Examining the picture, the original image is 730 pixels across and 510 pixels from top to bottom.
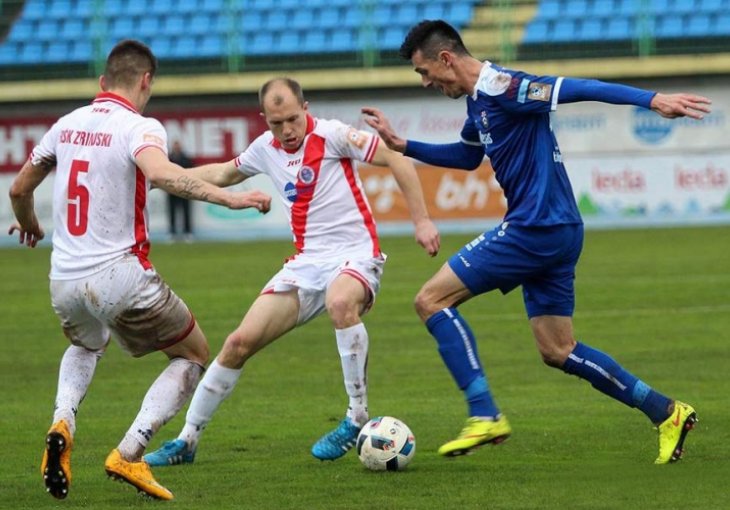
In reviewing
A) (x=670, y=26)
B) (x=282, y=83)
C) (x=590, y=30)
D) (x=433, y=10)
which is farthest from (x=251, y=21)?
(x=282, y=83)

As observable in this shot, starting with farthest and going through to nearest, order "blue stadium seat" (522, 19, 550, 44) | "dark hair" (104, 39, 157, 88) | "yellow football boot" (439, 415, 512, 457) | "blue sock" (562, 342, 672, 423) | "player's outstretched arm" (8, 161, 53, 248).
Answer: "blue stadium seat" (522, 19, 550, 44) → "blue sock" (562, 342, 672, 423) → "yellow football boot" (439, 415, 512, 457) → "player's outstretched arm" (8, 161, 53, 248) → "dark hair" (104, 39, 157, 88)

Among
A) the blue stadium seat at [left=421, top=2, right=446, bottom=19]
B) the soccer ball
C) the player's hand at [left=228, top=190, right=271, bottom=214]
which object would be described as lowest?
the soccer ball

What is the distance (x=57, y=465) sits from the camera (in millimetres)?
6156

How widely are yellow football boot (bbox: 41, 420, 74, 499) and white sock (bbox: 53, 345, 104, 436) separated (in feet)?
1.07

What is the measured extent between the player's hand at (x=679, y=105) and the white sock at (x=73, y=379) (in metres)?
2.98

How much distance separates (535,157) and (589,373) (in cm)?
118

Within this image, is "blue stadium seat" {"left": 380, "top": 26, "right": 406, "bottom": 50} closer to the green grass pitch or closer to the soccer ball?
the green grass pitch

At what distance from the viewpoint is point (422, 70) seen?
7.37 m

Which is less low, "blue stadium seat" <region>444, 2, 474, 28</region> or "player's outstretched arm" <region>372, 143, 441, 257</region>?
"blue stadium seat" <region>444, 2, 474, 28</region>

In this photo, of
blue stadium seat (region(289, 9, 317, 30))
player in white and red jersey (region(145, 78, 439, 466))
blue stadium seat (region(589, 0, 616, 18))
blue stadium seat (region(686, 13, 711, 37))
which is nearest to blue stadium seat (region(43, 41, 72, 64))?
blue stadium seat (region(289, 9, 317, 30))

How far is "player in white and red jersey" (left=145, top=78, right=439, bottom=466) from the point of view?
24.6 feet

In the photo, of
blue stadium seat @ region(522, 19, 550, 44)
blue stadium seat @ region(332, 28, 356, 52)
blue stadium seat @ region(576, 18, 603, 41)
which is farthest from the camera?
blue stadium seat @ region(332, 28, 356, 52)

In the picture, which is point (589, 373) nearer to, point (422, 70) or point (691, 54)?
point (422, 70)

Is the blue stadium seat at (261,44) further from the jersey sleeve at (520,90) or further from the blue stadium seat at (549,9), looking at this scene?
the jersey sleeve at (520,90)
